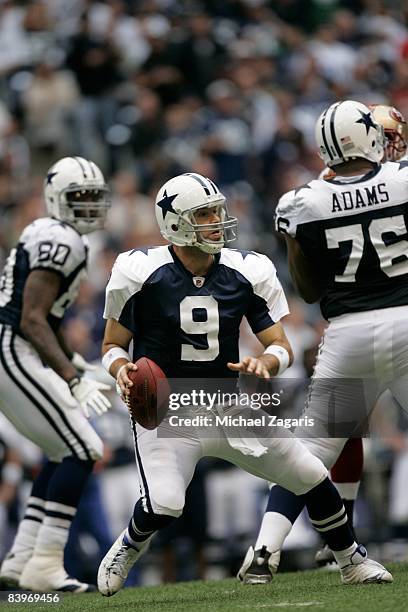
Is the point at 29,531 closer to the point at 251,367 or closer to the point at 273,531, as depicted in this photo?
the point at 273,531

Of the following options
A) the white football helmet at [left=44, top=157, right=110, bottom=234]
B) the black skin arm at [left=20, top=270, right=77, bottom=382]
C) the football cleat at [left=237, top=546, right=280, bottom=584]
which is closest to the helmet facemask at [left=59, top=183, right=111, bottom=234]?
the white football helmet at [left=44, top=157, right=110, bottom=234]

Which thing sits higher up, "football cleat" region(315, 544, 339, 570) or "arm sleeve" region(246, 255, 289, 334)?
"arm sleeve" region(246, 255, 289, 334)

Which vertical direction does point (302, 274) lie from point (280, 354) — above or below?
above

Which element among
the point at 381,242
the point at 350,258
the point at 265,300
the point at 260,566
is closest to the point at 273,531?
the point at 260,566

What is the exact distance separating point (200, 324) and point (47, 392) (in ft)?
4.84

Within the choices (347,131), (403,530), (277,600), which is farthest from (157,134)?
(277,600)

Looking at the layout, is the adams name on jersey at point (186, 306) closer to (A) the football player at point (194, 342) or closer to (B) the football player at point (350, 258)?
(A) the football player at point (194, 342)

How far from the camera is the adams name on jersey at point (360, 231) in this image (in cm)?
544

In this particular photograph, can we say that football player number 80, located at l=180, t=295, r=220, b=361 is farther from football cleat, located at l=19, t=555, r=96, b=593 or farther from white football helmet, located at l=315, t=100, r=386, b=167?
football cleat, located at l=19, t=555, r=96, b=593

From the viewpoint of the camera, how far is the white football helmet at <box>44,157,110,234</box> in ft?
22.0

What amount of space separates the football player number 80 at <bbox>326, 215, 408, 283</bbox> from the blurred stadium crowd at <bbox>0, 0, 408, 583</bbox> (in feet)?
12.2

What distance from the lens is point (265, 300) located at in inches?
207

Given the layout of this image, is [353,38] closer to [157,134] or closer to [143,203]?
[157,134]

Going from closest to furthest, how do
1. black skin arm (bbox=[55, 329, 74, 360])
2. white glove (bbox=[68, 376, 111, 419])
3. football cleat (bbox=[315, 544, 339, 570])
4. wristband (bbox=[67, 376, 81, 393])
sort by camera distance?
white glove (bbox=[68, 376, 111, 419])
wristband (bbox=[67, 376, 81, 393])
football cleat (bbox=[315, 544, 339, 570])
black skin arm (bbox=[55, 329, 74, 360])
